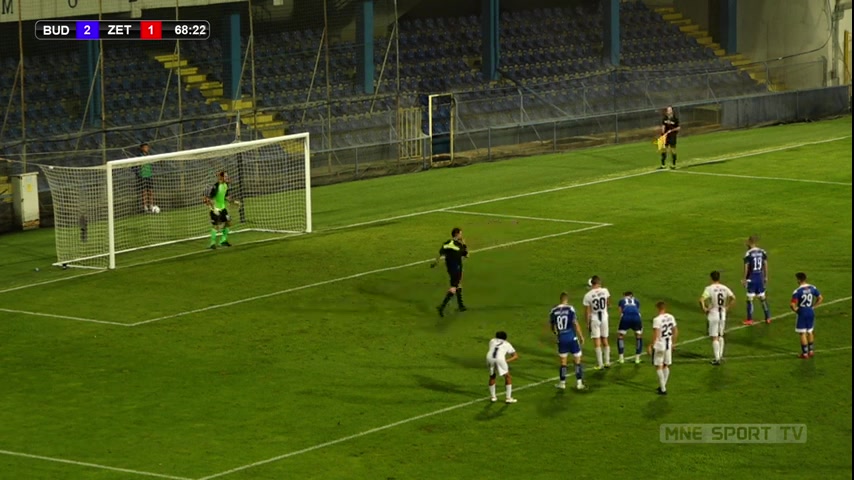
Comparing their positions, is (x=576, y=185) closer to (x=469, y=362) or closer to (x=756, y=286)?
(x=756, y=286)

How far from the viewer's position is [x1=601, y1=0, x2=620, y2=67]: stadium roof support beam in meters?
59.5

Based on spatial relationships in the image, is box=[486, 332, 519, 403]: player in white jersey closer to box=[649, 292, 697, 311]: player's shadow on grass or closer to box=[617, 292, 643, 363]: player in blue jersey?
box=[617, 292, 643, 363]: player in blue jersey

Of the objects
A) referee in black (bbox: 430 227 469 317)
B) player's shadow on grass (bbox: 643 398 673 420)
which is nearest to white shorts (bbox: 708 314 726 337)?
player's shadow on grass (bbox: 643 398 673 420)

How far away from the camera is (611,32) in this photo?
59.6m

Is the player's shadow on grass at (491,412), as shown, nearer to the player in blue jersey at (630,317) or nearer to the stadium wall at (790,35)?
the player in blue jersey at (630,317)

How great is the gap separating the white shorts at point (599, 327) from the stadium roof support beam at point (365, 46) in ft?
84.0

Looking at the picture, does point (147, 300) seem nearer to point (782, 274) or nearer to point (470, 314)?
point (470, 314)

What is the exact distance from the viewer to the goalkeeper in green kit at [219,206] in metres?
37.1

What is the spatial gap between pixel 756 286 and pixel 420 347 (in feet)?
20.4

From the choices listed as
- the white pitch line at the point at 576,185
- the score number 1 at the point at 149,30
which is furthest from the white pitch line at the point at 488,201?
the score number 1 at the point at 149,30

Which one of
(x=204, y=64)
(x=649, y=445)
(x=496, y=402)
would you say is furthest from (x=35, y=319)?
(x=204, y=64)

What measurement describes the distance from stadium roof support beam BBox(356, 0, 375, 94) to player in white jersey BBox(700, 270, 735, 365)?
25611 mm

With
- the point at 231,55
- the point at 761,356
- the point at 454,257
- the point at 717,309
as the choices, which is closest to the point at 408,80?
the point at 231,55

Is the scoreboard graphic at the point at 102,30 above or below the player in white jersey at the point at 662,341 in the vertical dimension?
above
